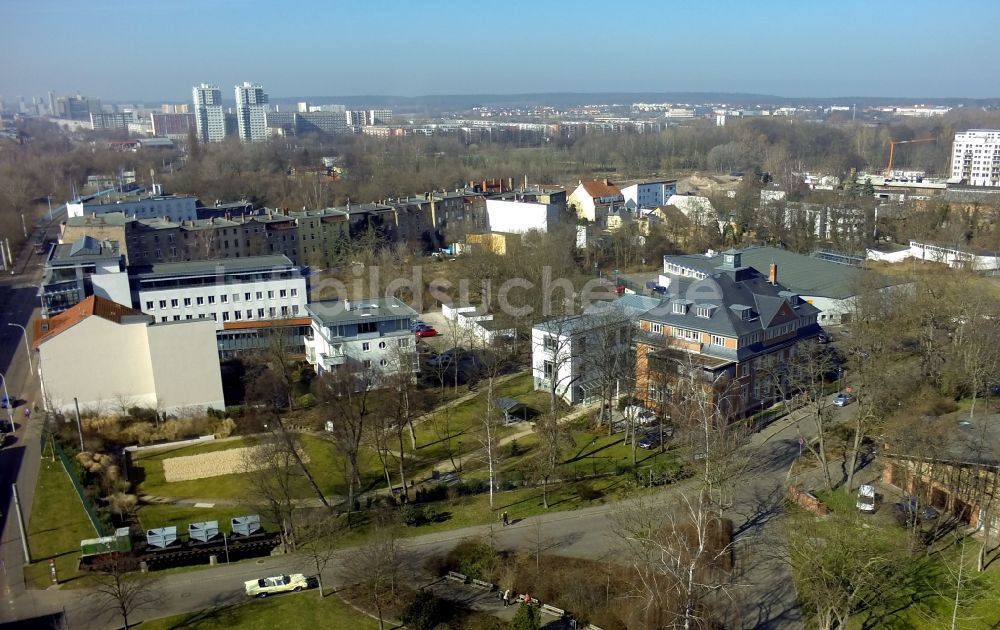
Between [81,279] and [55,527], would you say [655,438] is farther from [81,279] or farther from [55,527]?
[81,279]

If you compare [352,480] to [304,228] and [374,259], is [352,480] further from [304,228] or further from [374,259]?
[304,228]

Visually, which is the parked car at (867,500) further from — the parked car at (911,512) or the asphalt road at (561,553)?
the asphalt road at (561,553)

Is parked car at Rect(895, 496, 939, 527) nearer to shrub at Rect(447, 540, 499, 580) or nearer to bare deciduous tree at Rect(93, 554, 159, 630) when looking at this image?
shrub at Rect(447, 540, 499, 580)

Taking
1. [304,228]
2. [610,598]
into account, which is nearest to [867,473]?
[610,598]

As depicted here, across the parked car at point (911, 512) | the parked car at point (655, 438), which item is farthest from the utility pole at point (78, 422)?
the parked car at point (911, 512)

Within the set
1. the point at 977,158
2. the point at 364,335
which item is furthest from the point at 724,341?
the point at 977,158

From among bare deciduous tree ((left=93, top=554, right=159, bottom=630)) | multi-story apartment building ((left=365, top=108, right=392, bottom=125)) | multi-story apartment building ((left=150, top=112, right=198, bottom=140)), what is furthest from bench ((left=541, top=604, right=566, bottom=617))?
multi-story apartment building ((left=365, top=108, right=392, bottom=125))

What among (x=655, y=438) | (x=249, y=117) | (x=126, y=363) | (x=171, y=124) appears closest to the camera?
(x=655, y=438)

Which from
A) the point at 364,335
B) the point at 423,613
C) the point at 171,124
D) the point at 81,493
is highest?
the point at 171,124
